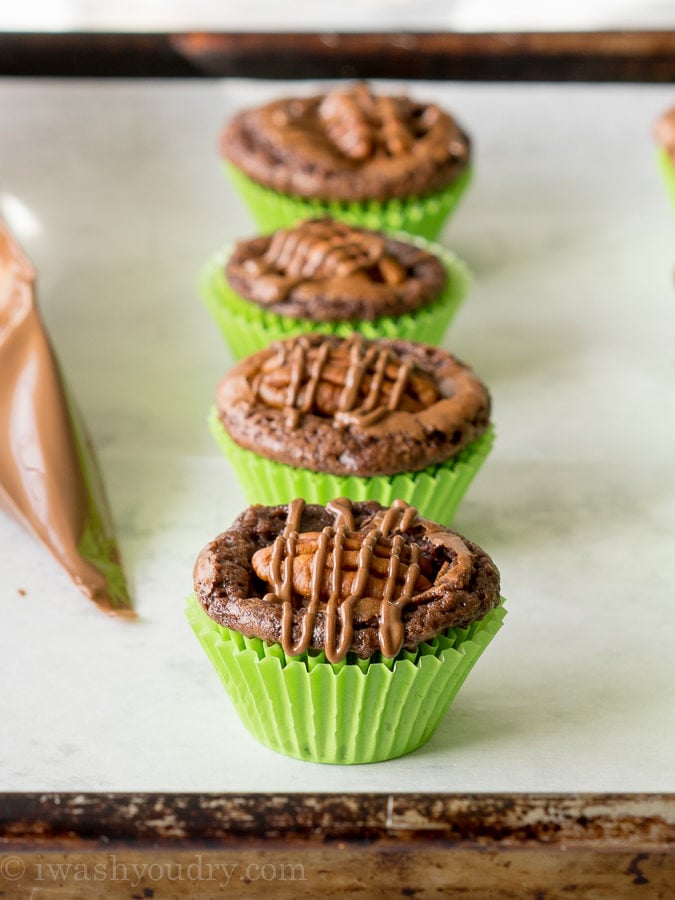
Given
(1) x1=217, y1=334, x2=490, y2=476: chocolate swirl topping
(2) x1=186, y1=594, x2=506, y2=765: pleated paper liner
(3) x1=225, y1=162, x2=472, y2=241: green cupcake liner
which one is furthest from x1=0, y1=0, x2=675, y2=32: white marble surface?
(2) x1=186, y1=594, x2=506, y2=765: pleated paper liner

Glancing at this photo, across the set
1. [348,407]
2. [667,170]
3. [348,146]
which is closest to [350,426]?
[348,407]

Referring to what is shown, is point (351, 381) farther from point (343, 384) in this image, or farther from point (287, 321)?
point (287, 321)

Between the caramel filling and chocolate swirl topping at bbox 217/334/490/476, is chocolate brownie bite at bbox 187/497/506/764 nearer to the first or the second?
the caramel filling

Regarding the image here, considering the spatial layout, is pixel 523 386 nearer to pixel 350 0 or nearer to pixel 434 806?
pixel 434 806

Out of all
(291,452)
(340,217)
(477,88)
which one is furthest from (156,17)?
(291,452)

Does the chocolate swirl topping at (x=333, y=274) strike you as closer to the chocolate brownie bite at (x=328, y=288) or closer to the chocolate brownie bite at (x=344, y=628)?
the chocolate brownie bite at (x=328, y=288)

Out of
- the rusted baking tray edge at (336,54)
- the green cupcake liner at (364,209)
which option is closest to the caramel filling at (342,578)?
the green cupcake liner at (364,209)
